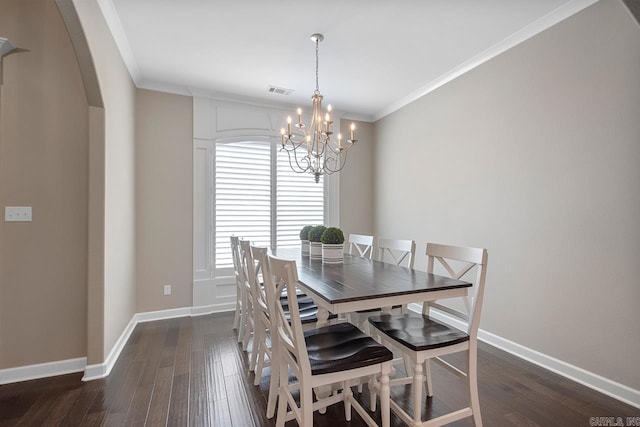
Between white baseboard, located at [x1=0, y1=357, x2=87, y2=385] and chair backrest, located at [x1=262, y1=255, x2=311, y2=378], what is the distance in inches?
74.0

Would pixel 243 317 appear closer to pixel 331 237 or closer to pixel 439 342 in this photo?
pixel 331 237

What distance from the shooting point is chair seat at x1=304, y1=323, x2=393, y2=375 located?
58.1 inches

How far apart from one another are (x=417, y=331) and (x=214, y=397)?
143 cm

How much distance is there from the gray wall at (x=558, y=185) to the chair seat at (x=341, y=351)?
1.74 m

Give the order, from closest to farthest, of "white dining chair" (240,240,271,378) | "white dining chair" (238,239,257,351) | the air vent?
1. "white dining chair" (240,240,271,378)
2. "white dining chair" (238,239,257,351)
3. the air vent

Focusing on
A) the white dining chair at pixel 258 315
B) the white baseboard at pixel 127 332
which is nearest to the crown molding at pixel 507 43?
the white dining chair at pixel 258 315

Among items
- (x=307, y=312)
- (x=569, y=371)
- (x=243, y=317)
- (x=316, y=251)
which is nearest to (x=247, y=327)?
(x=243, y=317)

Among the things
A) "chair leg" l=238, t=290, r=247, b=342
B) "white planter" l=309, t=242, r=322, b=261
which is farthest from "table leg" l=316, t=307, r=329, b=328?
"chair leg" l=238, t=290, r=247, b=342

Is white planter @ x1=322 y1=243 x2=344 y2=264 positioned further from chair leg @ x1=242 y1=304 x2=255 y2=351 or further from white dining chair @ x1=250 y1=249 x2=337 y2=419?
chair leg @ x1=242 y1=304 x2=255 y2=351

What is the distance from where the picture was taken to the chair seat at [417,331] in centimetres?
163

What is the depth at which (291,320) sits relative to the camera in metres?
1.45

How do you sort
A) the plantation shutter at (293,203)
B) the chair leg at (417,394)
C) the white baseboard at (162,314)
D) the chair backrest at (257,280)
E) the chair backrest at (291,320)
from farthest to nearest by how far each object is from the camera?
1. the plantation shutter at (293,203)
2. the white baseboard at (162,314)
3. the chair backrest at (257,280)
4. the chair leg at (417,394)
5. the chair backrest at (291,320)

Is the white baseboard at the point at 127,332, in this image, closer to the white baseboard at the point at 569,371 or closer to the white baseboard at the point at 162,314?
the white baseboard at the point at 162,314

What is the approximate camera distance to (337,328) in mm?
1867
